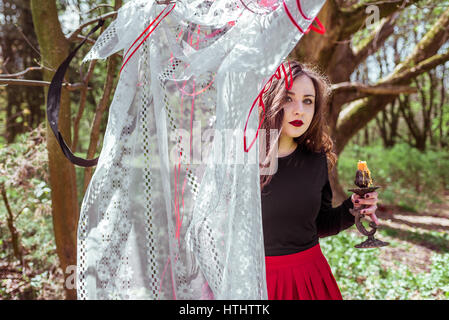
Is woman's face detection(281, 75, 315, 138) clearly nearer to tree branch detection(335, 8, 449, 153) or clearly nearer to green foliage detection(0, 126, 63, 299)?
green foliage detection(0, 126, 63, 299)

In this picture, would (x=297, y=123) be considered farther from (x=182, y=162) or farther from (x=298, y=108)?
(x=182, y=162)

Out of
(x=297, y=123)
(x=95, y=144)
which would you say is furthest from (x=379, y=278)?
(x=95, y=144)

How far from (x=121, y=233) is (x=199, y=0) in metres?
0.93

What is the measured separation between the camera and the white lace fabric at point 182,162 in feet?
4.16

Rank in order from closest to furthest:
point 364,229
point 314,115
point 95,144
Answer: point 364,229, point 314,115, point 95,144

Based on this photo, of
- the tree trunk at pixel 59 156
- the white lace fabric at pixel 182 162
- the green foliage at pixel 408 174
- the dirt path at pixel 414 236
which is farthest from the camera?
the green foliage at pixel 408 174

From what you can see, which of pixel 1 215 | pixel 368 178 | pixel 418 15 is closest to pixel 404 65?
pixel 418 15

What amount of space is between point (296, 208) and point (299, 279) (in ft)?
1.09

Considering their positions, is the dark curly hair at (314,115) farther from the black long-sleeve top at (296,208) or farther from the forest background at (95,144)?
the forest background at (95,144)

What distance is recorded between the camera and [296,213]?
74.8 inches

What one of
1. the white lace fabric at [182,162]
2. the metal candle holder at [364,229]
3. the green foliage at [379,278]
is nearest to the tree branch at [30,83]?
the white lace fabric at [182,162]

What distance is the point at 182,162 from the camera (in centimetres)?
151

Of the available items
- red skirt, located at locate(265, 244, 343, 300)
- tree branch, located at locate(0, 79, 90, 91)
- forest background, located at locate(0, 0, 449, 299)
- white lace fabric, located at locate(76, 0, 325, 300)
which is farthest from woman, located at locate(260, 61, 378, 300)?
tree branch, located at locate(0, 79, 90, 91)
